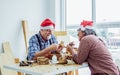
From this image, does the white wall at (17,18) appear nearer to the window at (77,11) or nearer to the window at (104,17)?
the window at (77,11)

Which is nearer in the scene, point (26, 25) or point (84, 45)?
point (84, 45)

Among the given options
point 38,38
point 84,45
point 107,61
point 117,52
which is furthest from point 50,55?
point 117,52

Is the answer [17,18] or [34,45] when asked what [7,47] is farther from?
[34,45]

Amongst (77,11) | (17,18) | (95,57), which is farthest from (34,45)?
(77,11)

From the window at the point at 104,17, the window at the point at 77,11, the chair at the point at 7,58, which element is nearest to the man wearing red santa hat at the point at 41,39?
the chair at the point at 7,58

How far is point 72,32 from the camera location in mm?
3930

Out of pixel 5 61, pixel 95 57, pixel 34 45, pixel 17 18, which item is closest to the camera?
pixel 95 57

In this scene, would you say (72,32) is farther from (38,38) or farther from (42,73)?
(42,73)

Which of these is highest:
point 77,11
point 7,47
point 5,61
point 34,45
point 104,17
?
point 77,11

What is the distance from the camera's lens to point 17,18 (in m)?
3.46

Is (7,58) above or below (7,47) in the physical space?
below

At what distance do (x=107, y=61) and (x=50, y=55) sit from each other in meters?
0.69

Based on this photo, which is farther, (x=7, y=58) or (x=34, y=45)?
(x=7, y=58)

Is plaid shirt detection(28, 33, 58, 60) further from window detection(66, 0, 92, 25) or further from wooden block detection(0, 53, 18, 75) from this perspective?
window detection(66, 0, 92, 25)
